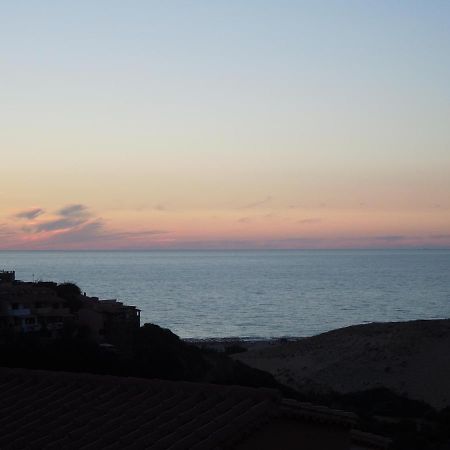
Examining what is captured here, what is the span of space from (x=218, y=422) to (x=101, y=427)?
1176mm

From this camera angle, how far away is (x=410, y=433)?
20.5 metres

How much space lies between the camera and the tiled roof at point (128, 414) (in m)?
6.79

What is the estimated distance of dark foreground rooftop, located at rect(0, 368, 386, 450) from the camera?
6.80 metres

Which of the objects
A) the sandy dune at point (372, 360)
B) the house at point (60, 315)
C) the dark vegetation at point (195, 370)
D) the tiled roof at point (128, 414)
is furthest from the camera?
the house at point (60, 315)

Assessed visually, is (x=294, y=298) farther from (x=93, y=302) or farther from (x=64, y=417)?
(x=64, y=417)

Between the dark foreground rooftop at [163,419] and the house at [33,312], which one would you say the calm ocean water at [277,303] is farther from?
the dark foreground rooftop at [163,419]

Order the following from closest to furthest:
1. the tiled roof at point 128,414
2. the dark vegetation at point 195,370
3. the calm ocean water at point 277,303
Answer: the tiled roof at point 128,414 < the dark vegetation at point 195,370 < the calm ocean water at point 277,303

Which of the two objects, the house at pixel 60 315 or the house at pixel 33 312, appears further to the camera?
the house at pixel 33 312

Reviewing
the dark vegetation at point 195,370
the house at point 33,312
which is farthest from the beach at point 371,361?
the house at point 33,312

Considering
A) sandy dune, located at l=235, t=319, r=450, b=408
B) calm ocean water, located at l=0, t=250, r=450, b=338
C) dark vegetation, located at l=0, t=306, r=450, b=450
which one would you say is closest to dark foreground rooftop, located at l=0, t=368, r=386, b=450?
dark vegetation, located at l=0, t=306, r=450, b=450

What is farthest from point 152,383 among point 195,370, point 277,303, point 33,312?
point 277,303

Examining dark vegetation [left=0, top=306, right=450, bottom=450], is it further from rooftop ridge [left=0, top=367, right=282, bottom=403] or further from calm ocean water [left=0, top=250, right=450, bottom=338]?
calm ocean water [left=0, top=250, right=450, bottom=338]

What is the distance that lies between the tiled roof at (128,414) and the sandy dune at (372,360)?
2583 cm

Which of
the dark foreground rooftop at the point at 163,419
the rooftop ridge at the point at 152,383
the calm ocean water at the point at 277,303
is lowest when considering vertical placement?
the calm ocean water at the point at 277,303
